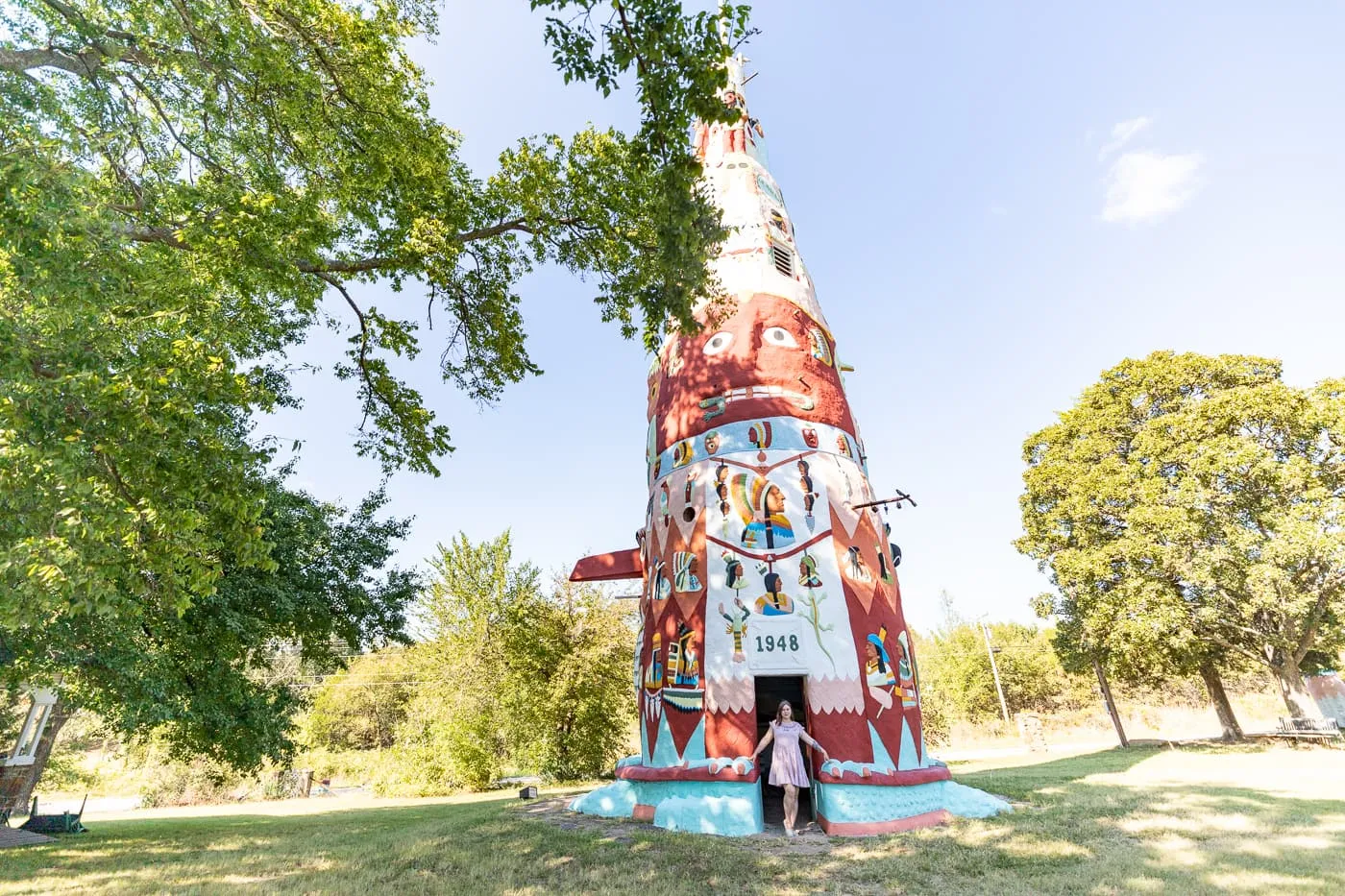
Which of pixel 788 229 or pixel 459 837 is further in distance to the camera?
pixel 788 229

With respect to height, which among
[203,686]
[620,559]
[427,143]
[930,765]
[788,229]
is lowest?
[930,765]

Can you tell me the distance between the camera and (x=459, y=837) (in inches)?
325

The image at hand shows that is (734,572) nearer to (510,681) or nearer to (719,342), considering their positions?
(719,342)

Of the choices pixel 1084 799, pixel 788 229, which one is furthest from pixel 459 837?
pixel 788 229

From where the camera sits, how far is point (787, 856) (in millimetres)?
6992

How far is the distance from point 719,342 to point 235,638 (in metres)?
10.5

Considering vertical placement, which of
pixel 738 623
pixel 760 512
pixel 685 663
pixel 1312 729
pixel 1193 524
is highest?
pixel 1193 524

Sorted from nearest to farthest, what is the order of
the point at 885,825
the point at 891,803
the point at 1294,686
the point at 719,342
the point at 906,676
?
the point at 885,825 → the point at 891,803 → the point at 906,676 → the point at 719,342 → the point at 1294,686

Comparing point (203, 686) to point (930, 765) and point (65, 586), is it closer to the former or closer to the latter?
point (65, 586)

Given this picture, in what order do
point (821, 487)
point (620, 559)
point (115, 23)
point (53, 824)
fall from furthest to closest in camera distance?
1. point (620, 559)
2. point (53, 824)
3. point (821, 487)
4. point (115, 23)

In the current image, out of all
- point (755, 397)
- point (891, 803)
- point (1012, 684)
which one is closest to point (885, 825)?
point (891, 803)

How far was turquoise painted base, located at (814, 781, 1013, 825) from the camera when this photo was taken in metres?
8.23

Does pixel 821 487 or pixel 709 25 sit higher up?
pixel 709 25

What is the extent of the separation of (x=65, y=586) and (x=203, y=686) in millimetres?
7257
